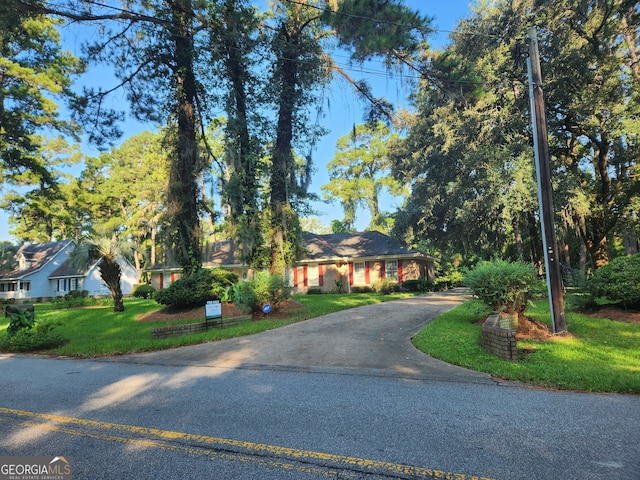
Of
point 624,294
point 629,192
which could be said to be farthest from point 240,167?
point 629,192

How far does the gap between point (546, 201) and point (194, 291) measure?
37.7ft

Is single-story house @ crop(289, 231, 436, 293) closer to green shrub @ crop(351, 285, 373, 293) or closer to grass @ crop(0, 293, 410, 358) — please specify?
green shrub @ crop(351, 285, 373, 293)

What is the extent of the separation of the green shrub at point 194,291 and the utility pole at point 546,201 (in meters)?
10.6

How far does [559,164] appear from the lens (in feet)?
63.1

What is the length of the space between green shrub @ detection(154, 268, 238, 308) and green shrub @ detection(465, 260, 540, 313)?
368 inches

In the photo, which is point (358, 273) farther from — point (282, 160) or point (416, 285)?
point (282, 160)

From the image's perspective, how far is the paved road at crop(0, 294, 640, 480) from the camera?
295 centimetres

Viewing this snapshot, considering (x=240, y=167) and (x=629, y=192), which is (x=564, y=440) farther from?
(x=629, y=192)

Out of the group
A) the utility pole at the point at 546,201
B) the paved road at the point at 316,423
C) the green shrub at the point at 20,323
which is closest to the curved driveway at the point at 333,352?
the paved road at the point at 316,423

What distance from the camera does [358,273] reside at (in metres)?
26.4

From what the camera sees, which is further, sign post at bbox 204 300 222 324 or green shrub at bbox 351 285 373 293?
green shrub at bbox 351 285 373 293

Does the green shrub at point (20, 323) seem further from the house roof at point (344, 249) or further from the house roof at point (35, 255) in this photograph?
the house roof at point (35, 255)

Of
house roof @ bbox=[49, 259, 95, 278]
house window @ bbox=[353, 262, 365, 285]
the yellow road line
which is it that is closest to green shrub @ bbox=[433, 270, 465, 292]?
house window @ bbox=[353, 262, 365, 285]

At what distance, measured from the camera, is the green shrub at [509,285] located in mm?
8438
